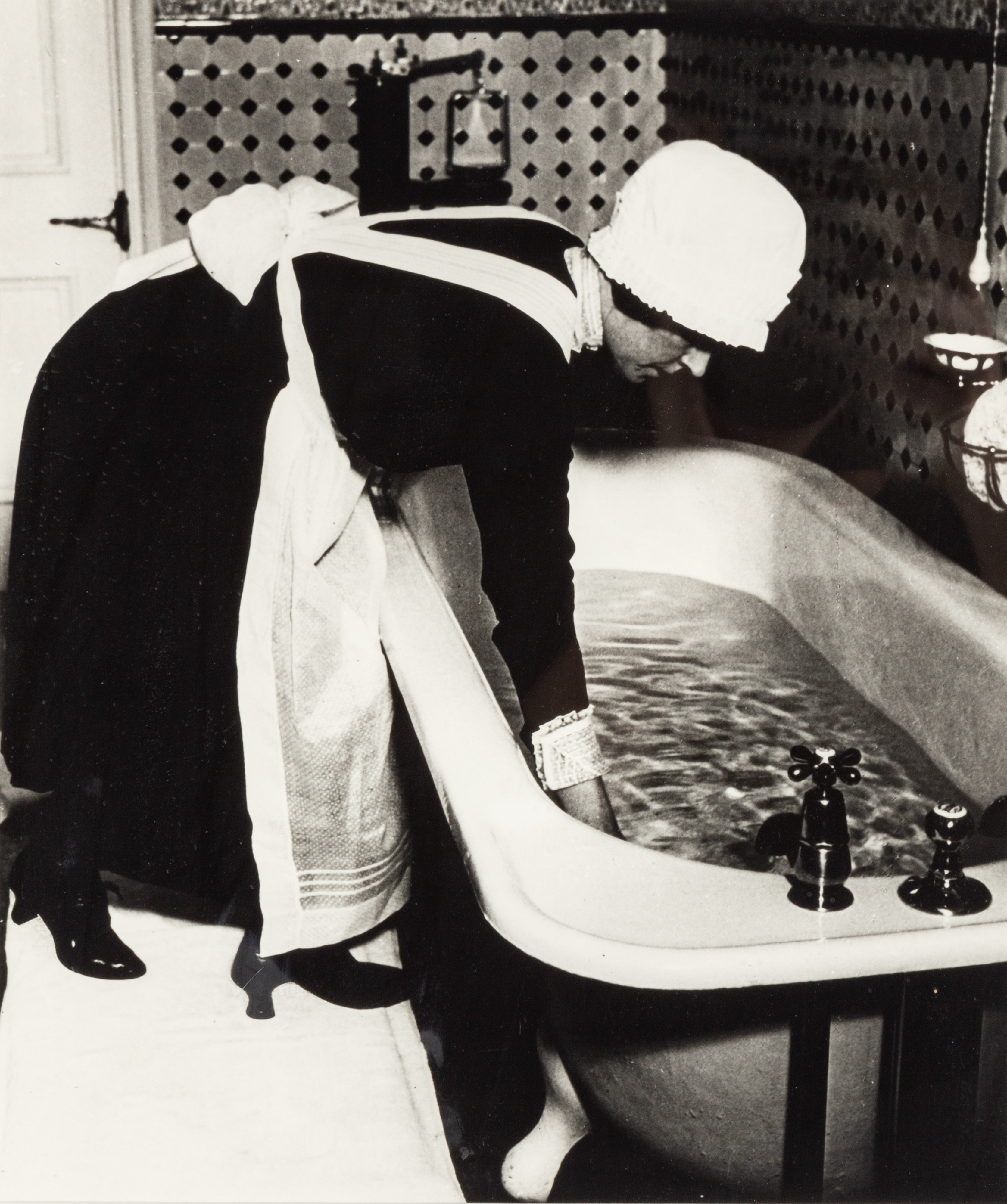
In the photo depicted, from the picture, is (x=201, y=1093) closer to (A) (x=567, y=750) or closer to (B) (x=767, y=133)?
(A) (x=567, y=750)

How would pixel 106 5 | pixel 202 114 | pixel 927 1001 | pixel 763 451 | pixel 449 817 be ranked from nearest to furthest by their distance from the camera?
pixel 927 1001
pixel 449 817
pixel 763 451
pixel 106 5
pixel 202 114

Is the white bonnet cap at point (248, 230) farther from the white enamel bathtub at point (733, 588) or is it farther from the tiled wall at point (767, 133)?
the tiled wall at point (767, 133)

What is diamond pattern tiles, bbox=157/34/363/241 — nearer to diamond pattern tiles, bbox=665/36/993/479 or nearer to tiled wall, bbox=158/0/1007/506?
tiled wall, bbox=158/0/1007/506

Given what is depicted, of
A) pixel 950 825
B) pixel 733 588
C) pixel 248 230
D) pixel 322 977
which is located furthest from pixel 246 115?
pixel 950 825

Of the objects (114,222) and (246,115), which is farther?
(246,115)

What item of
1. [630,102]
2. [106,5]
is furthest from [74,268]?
[630,102]

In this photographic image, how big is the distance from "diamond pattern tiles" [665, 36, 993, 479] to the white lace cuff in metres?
1.10

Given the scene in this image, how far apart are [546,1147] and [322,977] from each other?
34 centimetres

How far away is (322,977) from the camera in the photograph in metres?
1.76

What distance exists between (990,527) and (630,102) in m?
2.26

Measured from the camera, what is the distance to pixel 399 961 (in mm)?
1871

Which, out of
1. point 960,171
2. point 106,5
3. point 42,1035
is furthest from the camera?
point 106,5

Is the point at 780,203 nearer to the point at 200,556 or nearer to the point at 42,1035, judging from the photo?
the point at 200,556

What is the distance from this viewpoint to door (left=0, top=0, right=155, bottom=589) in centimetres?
321
